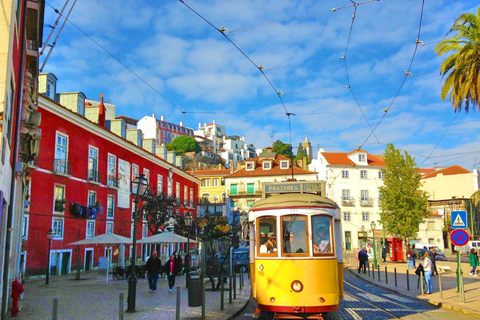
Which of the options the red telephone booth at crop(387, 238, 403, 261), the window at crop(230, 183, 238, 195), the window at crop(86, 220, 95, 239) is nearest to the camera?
the window at crop(86, 220, 95, 239)

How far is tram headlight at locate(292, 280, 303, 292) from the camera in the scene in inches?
369

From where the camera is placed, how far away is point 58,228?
26.4m

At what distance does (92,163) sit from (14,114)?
20.0 metres

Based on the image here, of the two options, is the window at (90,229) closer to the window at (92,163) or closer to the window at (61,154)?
the window at (92,163)

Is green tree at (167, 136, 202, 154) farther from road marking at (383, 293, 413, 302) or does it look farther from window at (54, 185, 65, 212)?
road marking at (383, 293, 413, 302)

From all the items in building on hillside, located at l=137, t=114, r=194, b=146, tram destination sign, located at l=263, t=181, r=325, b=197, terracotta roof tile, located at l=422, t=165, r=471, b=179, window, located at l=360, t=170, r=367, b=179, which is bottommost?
tram destination sign, located at l=263, t=181, r=325, b=197

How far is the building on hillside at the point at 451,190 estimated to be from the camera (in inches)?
2296

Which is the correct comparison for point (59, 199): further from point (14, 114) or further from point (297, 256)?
point (297, 256)

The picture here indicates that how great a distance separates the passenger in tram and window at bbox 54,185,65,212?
20.8m

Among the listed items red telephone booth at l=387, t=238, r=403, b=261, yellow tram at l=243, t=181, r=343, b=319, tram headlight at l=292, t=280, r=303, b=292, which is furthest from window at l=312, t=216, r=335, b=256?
red telephone booth at l=387, t=238, r=403, b=261

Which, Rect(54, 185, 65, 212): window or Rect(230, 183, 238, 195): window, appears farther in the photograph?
Rect(230, 183, 238, 195): window

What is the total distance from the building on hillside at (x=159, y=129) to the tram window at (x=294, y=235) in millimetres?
96466

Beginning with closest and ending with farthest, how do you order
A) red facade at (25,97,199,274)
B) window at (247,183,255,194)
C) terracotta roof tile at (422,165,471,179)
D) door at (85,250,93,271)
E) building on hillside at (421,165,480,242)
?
red facade at (25,97,199,274) → door at (85,250,93,271) → building on hillside at (421,165,480,242) → window at (247,183,255,194) → terracotta roof tile at (422,165,471,179)

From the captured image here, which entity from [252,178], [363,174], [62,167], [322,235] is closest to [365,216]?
[363,174]
